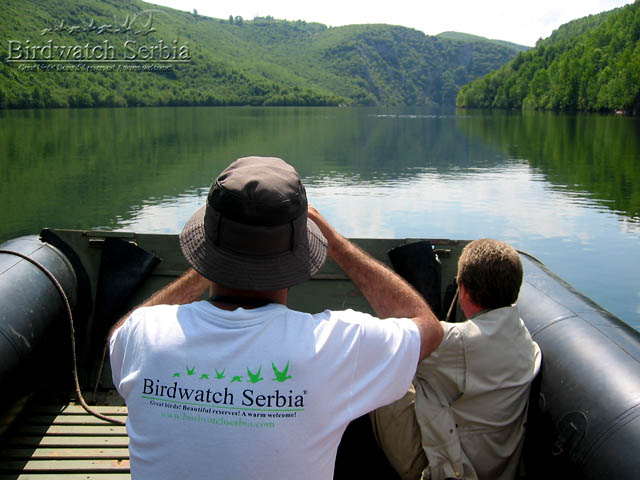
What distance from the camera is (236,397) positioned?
4.44 ft

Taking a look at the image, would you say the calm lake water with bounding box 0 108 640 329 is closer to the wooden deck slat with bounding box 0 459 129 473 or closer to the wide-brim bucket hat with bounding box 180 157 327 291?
the wooden deck slat with bounding box 0 459 129 473

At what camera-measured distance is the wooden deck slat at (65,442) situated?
10.5 ft

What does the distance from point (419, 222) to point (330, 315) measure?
12093 mm

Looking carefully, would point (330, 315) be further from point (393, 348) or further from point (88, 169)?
point (88, 169)

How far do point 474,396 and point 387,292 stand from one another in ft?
2.73

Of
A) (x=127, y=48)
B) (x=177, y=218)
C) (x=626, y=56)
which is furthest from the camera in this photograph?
(x=127, y=48)

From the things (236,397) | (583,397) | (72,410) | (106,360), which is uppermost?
(236,397)

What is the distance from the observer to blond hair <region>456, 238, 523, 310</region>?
2.42 meters

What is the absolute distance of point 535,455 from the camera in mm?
2719

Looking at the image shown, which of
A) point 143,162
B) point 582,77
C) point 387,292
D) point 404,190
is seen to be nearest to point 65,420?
point 387,292

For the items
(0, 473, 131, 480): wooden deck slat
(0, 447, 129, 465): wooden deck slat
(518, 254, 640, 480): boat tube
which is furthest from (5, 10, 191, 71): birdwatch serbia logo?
(518, 254, 640, 480): boat tube

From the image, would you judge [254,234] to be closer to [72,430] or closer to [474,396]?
[474,396]

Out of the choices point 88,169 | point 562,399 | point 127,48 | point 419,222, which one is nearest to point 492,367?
point 562,399

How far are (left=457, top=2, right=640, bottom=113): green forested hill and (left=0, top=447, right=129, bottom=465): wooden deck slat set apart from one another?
7093 cm
